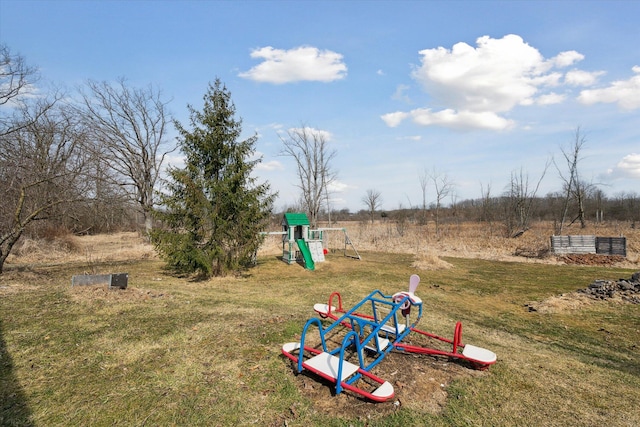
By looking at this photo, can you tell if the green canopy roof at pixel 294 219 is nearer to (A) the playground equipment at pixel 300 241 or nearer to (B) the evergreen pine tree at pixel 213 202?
(A) the playground equipment at pixel 300 241

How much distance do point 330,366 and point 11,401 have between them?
152 inches

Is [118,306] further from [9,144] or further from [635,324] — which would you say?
[635,324]

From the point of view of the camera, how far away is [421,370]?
469 centimetres

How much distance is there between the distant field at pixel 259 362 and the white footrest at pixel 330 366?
232 millimetres

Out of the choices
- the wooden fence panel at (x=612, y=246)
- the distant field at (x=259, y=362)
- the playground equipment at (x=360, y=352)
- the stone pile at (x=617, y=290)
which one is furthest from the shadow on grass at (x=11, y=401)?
the wooden fence panel at (x=612, y=246)

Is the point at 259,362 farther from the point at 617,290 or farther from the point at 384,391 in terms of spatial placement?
the point at 617,290

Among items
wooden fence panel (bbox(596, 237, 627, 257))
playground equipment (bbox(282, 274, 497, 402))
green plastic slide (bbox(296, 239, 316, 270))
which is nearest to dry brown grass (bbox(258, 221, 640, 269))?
wooden fence panel (bbox(596, 237, 627, 257))

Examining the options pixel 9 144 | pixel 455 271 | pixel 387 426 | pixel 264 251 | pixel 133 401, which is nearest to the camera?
pixel 387 426

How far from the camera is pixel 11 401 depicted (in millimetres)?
3691

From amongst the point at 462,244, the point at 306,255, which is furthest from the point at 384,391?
the point at 462,244

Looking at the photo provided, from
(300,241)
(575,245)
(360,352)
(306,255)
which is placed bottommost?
(306,255)

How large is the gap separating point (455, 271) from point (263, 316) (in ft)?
37.6

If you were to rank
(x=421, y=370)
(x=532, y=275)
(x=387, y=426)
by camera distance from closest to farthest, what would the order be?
1. (x=387, y=426)
2. (x=421, y=370)
3. (x=532, y=275)

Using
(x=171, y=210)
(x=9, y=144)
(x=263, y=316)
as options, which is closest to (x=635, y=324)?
(x=263, y=316)
